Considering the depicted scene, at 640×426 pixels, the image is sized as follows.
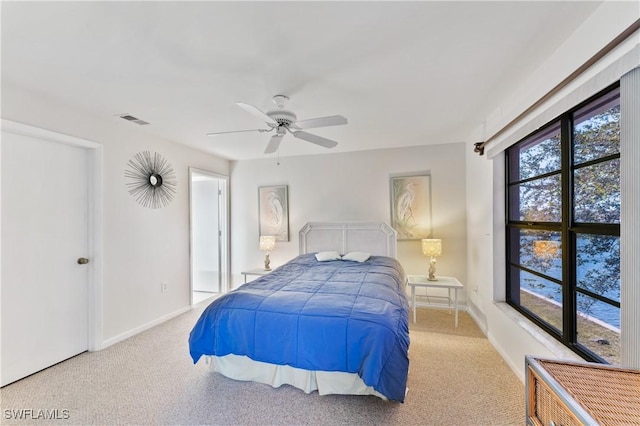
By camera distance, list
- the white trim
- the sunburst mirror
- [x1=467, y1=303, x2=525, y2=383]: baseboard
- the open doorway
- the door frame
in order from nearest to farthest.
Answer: the white trim < [x1=467, y1=303, x2=525, y2=383]: baseboard < the door frame < the sunburst mirror < the open doorway

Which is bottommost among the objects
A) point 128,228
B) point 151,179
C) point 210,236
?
point 210,236

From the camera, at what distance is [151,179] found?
3576 millimetres

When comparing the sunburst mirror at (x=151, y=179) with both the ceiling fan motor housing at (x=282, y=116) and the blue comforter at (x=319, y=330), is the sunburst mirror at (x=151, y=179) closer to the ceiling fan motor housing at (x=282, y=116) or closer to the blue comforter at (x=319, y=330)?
the blue comforter at (x=319, y=330)

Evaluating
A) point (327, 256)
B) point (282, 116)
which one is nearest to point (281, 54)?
point (282, 116)

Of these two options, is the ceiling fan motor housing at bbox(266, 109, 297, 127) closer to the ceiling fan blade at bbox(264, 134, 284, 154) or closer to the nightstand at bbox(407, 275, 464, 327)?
the ceiling fan blade at bbox(264, 134, 284, 154)

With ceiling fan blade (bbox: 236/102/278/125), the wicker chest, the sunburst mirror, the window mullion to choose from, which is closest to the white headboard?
the sunburst mirror

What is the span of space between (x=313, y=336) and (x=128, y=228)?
2.72 metres

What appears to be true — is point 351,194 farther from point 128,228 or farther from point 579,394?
point 579,394

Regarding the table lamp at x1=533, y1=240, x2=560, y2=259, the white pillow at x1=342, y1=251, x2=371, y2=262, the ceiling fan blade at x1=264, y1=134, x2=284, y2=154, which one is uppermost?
the ceiling fan blade at x1=264, y1=134, x2=284, y2=154

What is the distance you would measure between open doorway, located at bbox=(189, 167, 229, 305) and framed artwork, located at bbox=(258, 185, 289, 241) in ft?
2.39

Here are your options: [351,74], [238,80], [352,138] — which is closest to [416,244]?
[352,138]

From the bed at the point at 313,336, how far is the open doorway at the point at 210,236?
8.54 feet

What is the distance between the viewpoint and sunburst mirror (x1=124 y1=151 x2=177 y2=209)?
3.35 meters

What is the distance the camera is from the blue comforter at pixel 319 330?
1853 millimetres
